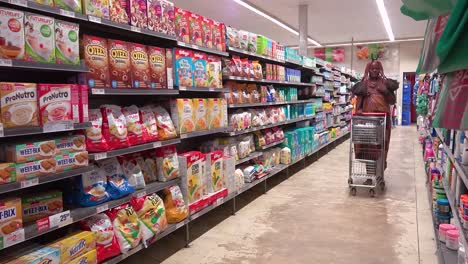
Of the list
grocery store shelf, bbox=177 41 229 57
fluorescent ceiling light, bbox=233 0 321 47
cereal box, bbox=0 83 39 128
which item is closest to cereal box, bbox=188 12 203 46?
grocery store shelf, bbox=177 41 229 57

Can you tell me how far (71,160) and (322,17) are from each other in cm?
1014

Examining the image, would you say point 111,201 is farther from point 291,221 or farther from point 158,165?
point 291,221

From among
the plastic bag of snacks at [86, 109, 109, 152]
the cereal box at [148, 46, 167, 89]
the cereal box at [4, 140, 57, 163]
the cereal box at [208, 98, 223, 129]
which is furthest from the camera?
the cereal box at [208, 98, 223, 129]

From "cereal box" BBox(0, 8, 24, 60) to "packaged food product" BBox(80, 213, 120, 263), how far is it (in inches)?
48.4

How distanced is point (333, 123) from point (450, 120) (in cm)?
985

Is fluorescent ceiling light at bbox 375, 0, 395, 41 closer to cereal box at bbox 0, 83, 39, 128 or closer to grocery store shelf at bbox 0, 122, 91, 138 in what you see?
grocery store shelf at bbox 0, 122, 91, 138

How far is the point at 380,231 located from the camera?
12.9ft

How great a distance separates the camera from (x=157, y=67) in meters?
3.23

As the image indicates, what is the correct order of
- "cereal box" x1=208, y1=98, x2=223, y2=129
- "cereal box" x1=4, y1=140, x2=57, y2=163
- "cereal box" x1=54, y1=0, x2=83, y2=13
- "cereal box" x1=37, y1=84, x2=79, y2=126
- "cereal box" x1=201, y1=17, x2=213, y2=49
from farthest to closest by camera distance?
1. "cereal box" x1=208, y1=98, x2=223, y2=129
2. "cereal box" x1=201, y1=17, x2=213, y2=49
3. "cereal box" x1=54, y1=0, x2=83, y2=13
4. "cereal box" x1=37, y1=84, x2=79, y2=126
5. "cereal box" x1=4, y1=140, x2=57, y2=163

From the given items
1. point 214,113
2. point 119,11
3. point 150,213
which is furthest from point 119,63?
point 214,113

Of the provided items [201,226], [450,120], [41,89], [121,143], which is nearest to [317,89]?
[201,226]

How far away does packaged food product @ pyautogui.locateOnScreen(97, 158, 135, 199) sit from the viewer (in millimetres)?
2801

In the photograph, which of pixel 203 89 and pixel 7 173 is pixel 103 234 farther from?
pixel 203 89

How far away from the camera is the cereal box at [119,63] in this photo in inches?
109
